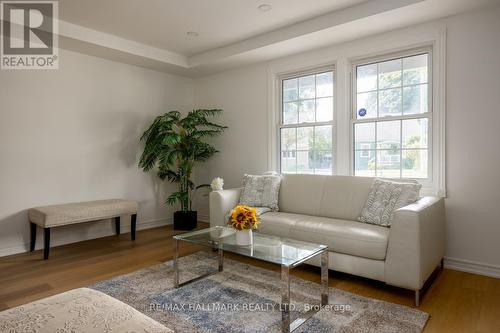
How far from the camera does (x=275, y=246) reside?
234 centimetres

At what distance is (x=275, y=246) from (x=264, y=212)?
3.74 ft

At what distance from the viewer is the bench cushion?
331cm

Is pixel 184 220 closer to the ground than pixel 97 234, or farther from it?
farther from it

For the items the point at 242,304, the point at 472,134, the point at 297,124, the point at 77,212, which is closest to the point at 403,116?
the point at 472,134

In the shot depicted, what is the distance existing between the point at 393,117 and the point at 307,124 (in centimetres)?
106

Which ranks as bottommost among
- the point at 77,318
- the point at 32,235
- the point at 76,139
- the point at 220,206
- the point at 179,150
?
the point at 32,235

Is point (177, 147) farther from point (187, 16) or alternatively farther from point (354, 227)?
point (354, 227)

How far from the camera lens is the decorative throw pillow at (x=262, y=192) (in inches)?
142

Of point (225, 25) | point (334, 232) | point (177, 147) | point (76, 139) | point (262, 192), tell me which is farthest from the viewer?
point (177, 147)

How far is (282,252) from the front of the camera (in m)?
2.19

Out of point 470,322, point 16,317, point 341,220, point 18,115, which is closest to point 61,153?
point 18,115

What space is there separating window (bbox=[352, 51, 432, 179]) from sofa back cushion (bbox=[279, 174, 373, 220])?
1.42 feet

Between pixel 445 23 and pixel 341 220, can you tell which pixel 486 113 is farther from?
pixel 341 220

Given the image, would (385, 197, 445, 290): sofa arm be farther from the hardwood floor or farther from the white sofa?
the hardwood floor
